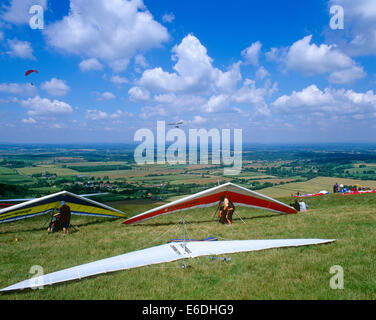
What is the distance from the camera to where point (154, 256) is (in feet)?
21.1

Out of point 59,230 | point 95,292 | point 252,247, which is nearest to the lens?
point 95,292

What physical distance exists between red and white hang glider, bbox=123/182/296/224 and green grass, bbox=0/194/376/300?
2.96 feet

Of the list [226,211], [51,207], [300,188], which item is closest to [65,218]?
[51,207]

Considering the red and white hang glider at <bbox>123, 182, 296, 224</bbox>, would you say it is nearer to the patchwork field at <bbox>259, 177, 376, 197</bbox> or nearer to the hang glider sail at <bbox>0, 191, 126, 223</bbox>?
the hang glider sail at <bbox>0, 191, 126, 223</bbox>

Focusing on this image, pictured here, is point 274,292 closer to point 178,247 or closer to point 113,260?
point 178,247

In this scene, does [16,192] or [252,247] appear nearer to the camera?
[252,247]

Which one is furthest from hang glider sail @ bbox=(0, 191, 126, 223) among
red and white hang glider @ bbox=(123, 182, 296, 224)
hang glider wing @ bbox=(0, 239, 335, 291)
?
hang glider wing @ bbox=(0, 239, 335, 291)

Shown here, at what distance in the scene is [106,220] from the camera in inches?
586

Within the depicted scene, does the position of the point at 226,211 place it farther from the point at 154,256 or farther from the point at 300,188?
the point at 300,188

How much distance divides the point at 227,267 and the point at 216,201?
5.61 m

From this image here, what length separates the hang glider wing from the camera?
5.30m
